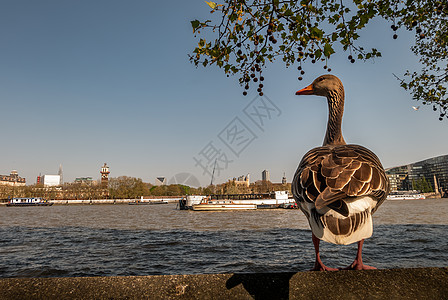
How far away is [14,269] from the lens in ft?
27.8

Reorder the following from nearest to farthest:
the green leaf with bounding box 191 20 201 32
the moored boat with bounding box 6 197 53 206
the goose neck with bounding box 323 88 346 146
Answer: the green leaf with bounding box 191 20 201 32
the goose neck with bounding box 323 88 346 146
the moored boat with bounding box 6 197 53 206

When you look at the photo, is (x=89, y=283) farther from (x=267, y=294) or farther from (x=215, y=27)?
(x=215, y=27)

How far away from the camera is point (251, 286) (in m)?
2.08

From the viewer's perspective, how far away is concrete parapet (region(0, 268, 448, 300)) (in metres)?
2.01

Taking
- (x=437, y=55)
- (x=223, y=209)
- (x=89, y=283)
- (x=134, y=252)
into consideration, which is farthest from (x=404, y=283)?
(x=223, y=209)

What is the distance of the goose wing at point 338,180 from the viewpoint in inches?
91.3

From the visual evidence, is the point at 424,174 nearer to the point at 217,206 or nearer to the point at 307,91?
the point at 217,206

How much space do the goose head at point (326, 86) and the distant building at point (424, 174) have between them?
188m

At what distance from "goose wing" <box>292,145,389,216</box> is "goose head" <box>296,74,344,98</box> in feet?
7.31

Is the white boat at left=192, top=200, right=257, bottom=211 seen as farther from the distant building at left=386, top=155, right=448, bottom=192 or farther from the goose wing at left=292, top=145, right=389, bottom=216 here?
the distant building at left=386, top=155, right=448, bottom=192

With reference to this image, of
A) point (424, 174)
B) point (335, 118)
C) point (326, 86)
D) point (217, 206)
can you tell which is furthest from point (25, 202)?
point (424, 174)

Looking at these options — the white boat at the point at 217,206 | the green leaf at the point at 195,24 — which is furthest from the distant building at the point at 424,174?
the green leaf at the point at 195,24

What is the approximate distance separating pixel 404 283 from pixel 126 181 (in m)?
168

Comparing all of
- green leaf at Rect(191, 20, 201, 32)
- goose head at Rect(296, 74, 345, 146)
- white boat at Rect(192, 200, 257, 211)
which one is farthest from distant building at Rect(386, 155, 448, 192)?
green leaf at Rect(191, 20, 201, 32)
